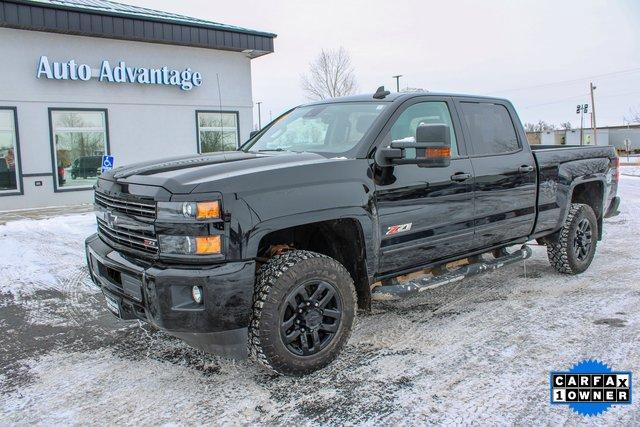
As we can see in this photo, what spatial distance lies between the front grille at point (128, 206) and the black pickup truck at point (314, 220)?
0.04 ft

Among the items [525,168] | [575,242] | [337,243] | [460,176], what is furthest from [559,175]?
[337,243]

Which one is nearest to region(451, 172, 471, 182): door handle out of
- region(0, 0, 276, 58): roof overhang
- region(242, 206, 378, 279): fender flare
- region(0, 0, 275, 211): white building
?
region(242, 206, 378, 279): fender flare

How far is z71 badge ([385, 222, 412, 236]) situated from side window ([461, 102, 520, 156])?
122 cm

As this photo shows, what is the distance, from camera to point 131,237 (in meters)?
3.52

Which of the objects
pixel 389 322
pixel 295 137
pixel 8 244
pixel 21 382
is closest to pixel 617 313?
pixel 389 322

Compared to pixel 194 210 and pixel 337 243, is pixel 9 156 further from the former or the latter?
pixel 194 210

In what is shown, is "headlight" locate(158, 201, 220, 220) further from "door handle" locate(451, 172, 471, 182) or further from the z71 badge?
"door handle" locate(451, 172, 471, 182)

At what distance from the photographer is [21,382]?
356 cm

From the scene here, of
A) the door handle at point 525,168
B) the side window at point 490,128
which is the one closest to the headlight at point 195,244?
the side window at point 490,128

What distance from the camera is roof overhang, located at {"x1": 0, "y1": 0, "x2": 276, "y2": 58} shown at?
12.2m

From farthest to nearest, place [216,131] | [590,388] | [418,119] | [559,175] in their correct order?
[216,131], [559,175], [418,119], [590,388]

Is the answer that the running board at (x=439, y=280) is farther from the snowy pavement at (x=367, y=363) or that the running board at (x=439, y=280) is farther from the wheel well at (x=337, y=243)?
the snowy pavement at (x=367, y=363)

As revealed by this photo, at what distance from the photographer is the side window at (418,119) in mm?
4305

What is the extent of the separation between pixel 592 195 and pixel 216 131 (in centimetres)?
1157
